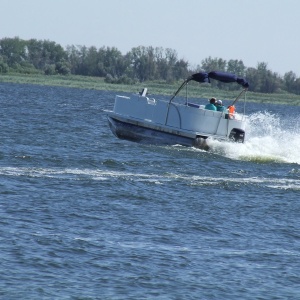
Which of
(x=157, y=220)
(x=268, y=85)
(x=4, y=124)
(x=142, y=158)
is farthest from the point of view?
(x=268, y=85)

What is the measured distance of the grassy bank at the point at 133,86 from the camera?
139875 mm

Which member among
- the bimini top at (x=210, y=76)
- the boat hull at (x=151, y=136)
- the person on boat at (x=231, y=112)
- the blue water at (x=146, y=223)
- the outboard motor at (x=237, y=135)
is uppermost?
the bimini top at (x=210, y=76)

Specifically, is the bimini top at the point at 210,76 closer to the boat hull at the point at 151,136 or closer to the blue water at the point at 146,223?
the boat hull at the point at 151,136

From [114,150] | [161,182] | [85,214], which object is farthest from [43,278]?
[114,150]

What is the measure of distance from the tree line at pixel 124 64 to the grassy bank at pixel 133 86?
1001 centimetres

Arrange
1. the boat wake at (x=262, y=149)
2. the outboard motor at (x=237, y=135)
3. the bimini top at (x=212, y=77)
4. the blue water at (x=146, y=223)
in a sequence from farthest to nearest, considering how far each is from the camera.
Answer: the bimini top at (x=212, y=77) → the outboard motor at (x=237, y=135) → the boat wake at (x=262, y=149) → the blue water at (x=146, y=223)

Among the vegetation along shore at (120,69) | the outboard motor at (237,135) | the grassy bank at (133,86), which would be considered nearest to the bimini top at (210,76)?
the outboard motor at (237,135)

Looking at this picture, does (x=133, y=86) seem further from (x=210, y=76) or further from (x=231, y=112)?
(x=231, y=112)

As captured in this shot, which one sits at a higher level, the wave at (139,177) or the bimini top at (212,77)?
the bimini top at (212,77)

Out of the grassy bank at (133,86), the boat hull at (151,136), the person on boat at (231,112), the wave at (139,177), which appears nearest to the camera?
the wave at (139,177)

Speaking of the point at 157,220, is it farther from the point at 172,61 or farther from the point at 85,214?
the point at 172,61

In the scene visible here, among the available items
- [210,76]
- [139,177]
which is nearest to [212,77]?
[210,76]

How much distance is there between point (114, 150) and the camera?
1458 inches

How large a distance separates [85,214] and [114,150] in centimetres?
1449
